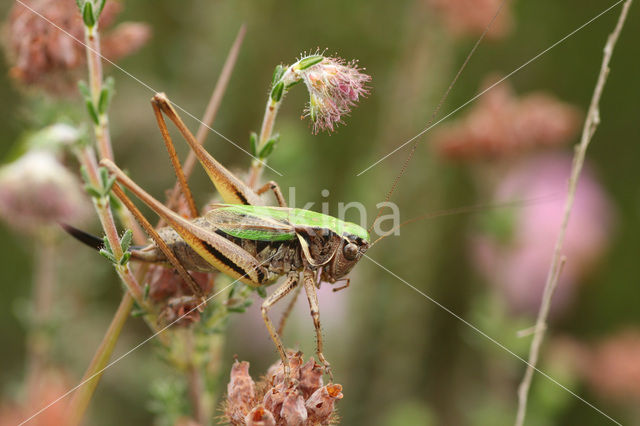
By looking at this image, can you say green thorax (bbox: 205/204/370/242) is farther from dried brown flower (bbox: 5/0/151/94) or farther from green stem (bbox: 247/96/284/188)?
dried brown flower (bbox: 5/0/151/94)

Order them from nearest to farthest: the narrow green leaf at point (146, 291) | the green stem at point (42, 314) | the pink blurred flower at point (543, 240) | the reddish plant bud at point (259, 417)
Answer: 1. the reddish plant bud at point (259, 417)
2. the narrow green leaf at point (146, 291)
3. the green stem at point (42, 314)
4. the pink blurred flower at point (543, 240)

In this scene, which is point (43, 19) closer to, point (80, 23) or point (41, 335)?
point (80, 23)

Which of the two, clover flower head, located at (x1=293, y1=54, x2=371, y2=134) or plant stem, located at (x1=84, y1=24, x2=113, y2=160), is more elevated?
clover flower head, located at (x1=293, y1=54, x2=371, y2=134)

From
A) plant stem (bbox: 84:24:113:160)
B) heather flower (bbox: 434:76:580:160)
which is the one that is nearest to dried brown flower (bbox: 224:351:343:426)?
plant stem (bbox: 84:24:113:160)

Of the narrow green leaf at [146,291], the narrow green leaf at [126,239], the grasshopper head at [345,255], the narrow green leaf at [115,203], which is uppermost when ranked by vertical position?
the grasshopper head at [345,255]

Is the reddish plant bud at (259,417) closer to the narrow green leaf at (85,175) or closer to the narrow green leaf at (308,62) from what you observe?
the narrow green leaf at (85,175)

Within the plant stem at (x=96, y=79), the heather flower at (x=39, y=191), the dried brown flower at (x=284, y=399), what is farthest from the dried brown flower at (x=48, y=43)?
the dried brown flower at (x=284, y=399)

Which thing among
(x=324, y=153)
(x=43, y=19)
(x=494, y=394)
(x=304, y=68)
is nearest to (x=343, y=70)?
(x=304, y=68)
